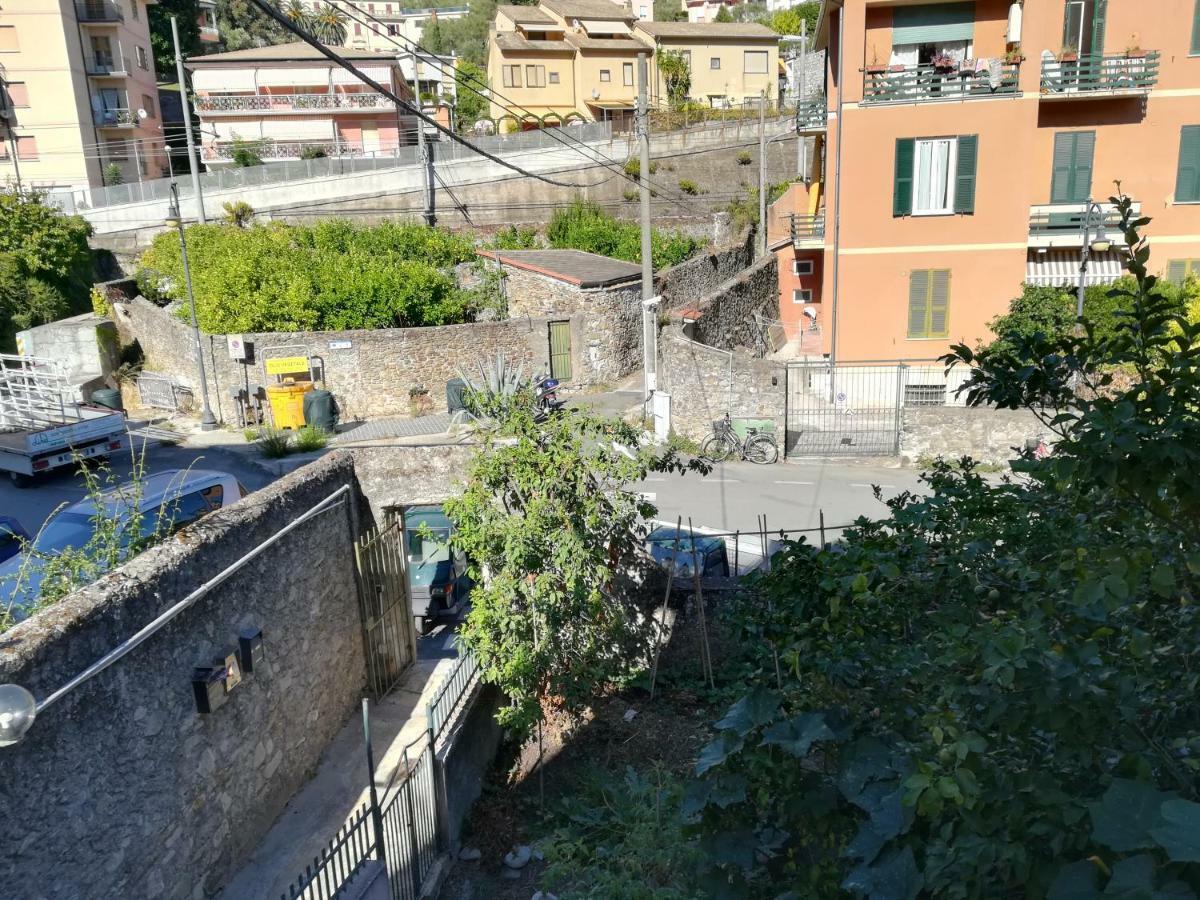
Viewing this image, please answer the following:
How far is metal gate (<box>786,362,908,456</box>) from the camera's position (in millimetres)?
18969

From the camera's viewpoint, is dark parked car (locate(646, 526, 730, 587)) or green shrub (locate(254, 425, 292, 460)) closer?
dark parked car (locate(646, 526, 730, 587))

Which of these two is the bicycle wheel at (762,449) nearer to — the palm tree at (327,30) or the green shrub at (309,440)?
the green shrub at (309,440)

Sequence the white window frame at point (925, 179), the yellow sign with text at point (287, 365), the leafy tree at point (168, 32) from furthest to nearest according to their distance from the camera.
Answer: the leafy tree at point (168, 32)
the yellow sign with text at point (287, 365)
the white window frame at point (925, 179)

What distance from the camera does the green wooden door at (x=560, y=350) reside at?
992 inches

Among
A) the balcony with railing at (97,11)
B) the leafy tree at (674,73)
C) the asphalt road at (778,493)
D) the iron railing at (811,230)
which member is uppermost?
the balcony with railing at (97,11)

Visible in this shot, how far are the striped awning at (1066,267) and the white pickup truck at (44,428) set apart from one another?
793 inches

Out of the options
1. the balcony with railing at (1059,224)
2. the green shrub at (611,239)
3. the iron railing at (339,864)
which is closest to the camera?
the iron railing at (339,864)

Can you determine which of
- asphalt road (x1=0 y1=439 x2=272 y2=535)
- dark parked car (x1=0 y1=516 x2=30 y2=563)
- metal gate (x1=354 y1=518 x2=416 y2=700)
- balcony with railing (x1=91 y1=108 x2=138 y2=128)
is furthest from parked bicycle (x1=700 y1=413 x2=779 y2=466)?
balcony with railing (x1=91 y1=108 x2=138 y2=128)

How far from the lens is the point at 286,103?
43531 mm

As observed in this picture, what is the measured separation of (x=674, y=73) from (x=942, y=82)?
32.8 metres

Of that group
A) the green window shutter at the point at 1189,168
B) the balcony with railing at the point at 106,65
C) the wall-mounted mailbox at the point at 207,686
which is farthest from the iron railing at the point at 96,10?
the wall-mounted mailbox at the point at 207,686

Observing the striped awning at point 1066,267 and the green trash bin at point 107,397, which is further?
the green trash bin at point 107,397

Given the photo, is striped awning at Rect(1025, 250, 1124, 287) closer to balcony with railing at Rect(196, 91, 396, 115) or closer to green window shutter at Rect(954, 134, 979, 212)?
green window shutter at Rect(954, 134, 979, 212)

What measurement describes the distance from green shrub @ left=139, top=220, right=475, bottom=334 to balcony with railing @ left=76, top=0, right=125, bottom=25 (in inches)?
777
